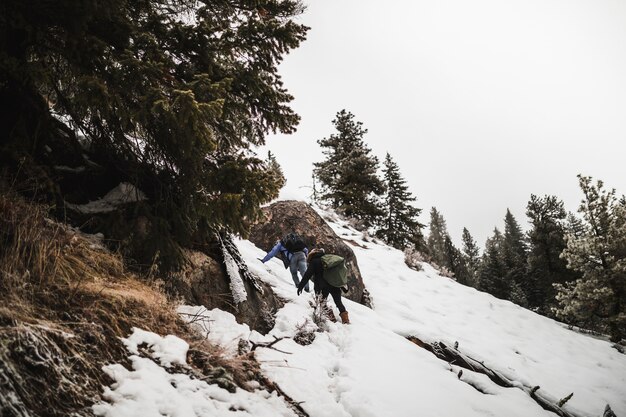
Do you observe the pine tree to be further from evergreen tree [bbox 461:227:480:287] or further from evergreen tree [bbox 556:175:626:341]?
evergreen tree [bbox 461:227:480:287]

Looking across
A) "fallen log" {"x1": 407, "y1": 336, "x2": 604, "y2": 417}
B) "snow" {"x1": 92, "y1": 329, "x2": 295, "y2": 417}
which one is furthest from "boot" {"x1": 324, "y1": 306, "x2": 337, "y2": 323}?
"snow" {"x1": 92, "y1": 329, "x2": 295, "y2": 417}

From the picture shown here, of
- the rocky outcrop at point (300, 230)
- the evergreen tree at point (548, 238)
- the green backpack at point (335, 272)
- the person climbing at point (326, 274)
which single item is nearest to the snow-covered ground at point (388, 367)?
the person climbing at point (326, 274)

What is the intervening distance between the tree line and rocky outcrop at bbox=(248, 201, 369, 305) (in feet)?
28.3

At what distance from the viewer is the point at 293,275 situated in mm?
8086

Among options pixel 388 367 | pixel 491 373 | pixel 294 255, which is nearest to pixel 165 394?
pixel 388 367

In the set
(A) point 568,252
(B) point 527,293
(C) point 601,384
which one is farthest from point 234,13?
(B) point 527,293

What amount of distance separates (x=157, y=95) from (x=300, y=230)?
8.56 m

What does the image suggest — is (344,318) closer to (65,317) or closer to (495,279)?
(65,317)

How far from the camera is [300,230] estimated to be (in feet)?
37.2

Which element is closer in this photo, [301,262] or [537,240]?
[301,262]

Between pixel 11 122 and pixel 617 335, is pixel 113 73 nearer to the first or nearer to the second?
pixel 11 122

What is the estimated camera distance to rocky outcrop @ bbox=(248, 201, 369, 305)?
11.0 m

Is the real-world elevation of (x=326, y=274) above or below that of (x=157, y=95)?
below

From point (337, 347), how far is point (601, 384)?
26.7 feet
